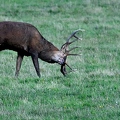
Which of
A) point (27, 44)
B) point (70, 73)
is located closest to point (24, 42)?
point (27, 44)

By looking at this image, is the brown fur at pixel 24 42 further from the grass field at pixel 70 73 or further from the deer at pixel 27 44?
the grass field at pixel 70 73

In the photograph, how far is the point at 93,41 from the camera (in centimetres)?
2223

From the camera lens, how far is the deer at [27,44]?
49.1 ft

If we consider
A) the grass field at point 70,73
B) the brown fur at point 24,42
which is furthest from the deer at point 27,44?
the grass field at point 70,73

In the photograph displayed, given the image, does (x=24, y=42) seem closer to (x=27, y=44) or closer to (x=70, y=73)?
(x=27, y=44)

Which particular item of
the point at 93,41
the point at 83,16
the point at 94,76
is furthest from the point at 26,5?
the point at 94,76

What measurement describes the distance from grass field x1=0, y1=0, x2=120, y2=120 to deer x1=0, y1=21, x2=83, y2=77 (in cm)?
36

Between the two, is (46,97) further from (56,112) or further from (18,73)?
(18,73)

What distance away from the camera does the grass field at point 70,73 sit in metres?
10.6

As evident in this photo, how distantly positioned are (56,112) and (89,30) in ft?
46.4

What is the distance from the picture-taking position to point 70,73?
1516 centimetres

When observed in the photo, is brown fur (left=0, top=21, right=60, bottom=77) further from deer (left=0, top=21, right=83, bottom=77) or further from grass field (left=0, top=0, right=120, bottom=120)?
grass field (left=0, top=0, right=120, bottom=120)

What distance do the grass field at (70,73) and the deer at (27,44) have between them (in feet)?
1.20

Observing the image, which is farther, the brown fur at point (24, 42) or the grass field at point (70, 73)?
the brown fur at point (24, 42)
